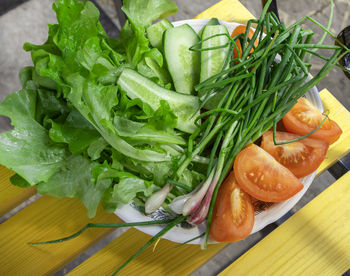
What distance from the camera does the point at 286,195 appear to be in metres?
0.65

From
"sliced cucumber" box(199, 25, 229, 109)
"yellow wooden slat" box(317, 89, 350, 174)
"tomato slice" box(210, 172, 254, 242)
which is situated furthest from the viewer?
"yellow wooden slat" box(317, 89, 350, 174)

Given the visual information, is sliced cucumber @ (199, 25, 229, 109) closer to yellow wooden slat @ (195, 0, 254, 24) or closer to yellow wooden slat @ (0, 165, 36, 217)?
yellow wooden slat @ (195, 0, 254, 24)

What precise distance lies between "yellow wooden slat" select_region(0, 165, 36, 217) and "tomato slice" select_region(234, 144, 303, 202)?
0.47m

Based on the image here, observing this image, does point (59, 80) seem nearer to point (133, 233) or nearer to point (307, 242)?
point (133, 233)

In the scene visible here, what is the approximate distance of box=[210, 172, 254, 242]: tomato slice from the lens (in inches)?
24.9

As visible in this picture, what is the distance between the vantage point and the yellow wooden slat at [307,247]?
2.44 feet

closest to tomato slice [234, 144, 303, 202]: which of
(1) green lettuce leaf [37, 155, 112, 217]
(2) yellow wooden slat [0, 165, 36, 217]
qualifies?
(1) green lettuce leaf [37, 155, 112, 217]

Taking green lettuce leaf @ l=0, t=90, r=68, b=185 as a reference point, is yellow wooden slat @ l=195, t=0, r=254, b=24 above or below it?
below

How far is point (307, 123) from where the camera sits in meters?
0.70

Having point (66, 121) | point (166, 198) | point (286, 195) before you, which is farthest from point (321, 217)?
point (66, 121)

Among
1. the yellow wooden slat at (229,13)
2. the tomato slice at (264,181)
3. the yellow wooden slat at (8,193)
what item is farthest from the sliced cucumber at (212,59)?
the yellow wooden slat at (8,193)

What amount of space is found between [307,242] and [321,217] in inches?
2.6

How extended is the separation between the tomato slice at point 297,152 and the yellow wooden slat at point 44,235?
0.36 meters

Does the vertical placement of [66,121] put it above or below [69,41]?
below
